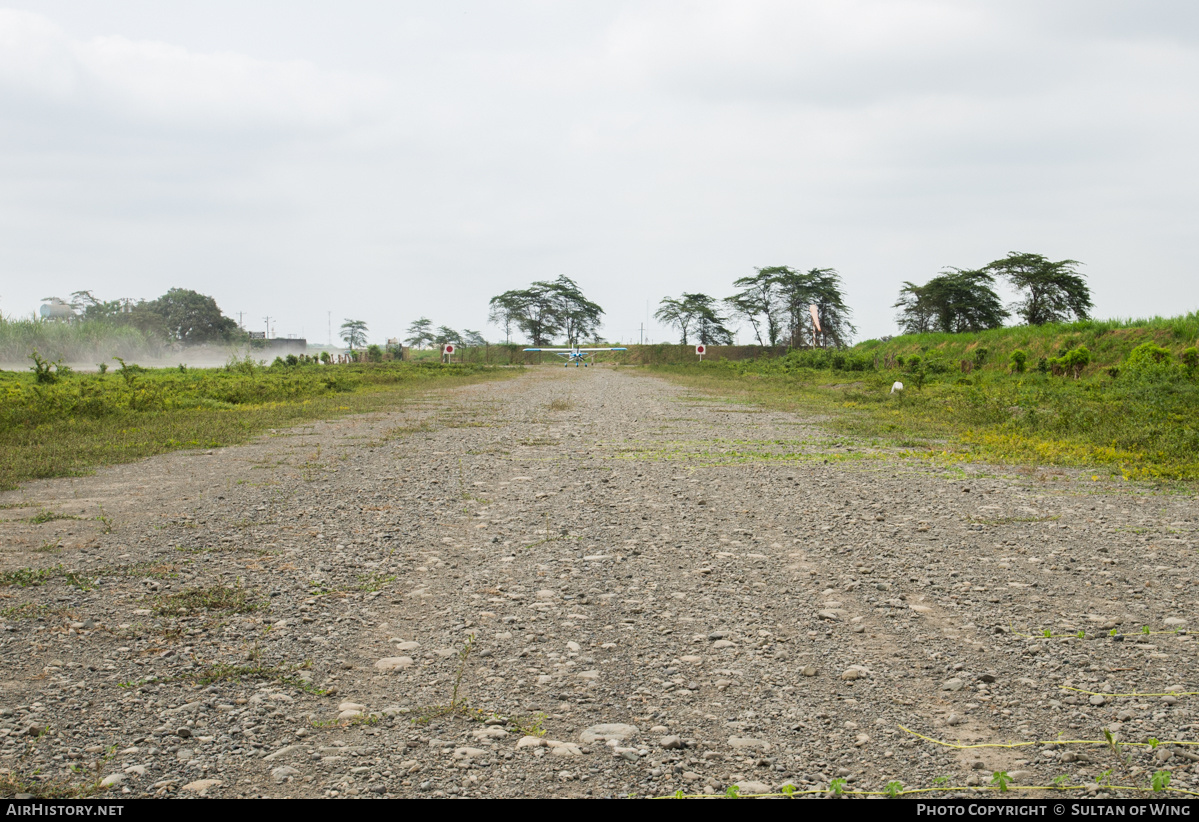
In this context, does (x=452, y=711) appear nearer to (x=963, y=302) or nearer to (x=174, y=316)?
(x=963, y=302)

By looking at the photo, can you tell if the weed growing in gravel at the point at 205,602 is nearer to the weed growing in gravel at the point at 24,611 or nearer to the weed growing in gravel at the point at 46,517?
the weed growing in gravel at the point at 24,611

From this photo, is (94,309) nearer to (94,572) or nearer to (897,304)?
(897,304)

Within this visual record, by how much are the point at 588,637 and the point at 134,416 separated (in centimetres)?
1325

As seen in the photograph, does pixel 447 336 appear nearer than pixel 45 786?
No

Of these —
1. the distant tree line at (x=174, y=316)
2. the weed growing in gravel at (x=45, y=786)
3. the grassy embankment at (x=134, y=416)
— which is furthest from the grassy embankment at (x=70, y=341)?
the weed growing in gravel at (x=45, y=786)

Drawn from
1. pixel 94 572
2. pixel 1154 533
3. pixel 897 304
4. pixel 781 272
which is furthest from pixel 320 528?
pixel 781 272

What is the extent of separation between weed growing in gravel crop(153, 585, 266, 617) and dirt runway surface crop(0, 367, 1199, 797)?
27 mm

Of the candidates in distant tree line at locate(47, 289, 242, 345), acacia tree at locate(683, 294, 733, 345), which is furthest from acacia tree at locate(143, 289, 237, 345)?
acacia tree at locate(683, 294, 733, 345)

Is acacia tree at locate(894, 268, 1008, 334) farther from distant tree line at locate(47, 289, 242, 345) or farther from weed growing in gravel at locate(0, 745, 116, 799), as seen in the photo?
distant tree line at locate(47, 289, 242, 345)

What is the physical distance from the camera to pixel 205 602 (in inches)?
162

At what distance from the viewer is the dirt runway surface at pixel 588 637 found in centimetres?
259

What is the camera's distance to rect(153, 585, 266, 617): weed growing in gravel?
4.01 m

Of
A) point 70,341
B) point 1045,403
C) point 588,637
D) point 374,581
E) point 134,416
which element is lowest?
point 588,637

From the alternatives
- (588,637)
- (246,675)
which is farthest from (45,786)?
(588,637)
